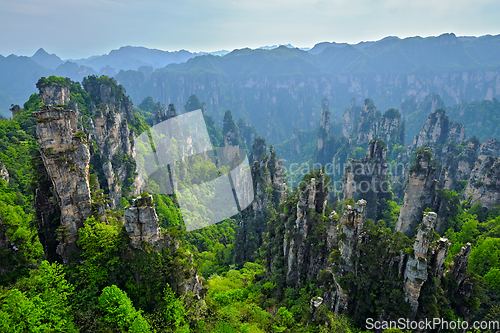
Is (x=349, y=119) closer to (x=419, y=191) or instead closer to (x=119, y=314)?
(x=419, y=191)

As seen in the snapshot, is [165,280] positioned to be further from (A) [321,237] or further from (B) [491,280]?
(B) [491,280]

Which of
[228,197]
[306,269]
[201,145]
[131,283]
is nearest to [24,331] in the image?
[131,283]

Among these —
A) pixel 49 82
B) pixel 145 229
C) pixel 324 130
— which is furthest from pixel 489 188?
pixel 324 130

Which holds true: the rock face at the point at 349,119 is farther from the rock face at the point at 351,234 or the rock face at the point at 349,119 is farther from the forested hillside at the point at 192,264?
the rock face at the point at 351,234

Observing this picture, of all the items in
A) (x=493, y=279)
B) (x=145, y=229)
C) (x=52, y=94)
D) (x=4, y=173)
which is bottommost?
(x=493, y=279)

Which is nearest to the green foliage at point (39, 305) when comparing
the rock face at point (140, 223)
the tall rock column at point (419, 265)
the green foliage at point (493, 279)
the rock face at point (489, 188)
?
the rock face at point (140, 223)

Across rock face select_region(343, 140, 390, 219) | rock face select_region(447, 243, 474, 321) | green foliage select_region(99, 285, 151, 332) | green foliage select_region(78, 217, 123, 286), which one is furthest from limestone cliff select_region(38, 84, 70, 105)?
rock face select_region(447, 243, 474, 321)

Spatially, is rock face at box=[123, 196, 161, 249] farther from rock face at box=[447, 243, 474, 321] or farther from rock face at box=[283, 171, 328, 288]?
rock face at box=[447, 243, 474, 321]
